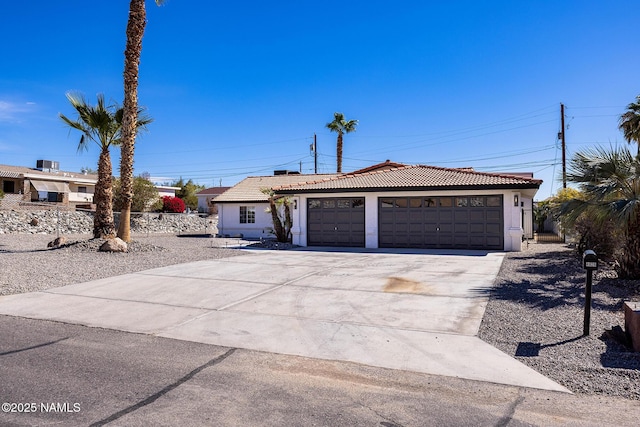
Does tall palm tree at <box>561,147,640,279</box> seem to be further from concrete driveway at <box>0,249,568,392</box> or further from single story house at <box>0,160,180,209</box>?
single story house at <box>0,160,180,209</box>

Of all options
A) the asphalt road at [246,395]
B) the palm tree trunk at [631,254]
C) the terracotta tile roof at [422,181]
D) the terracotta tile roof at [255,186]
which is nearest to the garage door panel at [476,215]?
the terracotta tile roof at [422,181]

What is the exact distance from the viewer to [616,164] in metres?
10.5

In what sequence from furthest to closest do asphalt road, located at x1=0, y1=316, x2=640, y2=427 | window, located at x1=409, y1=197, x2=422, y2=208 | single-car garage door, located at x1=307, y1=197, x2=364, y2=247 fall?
single-car garage door, located at x1=307, y1=197, x2=364, y2=247, window, located at x1=409, y1=197, x2=422, y2=208, asphalt road, located at x1=0, y1=316, x2=640, y2=427

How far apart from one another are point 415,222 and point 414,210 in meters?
0.58

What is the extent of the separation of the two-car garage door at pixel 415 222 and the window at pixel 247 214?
9.48 m

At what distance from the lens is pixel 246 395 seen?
174 inches

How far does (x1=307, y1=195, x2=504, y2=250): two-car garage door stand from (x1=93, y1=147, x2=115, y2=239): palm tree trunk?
945cm

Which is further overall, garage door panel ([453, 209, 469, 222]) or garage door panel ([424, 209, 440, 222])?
garage door panel ([424, 209, 440, 222])

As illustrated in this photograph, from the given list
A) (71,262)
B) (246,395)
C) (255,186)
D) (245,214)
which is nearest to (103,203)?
(71,262)

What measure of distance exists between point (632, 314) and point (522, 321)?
171 cm

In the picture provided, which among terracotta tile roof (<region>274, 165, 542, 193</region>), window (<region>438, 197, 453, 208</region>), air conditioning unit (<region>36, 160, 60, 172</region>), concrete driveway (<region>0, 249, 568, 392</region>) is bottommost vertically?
concrete driveway (<region>0, 249, 568, 392</region>)

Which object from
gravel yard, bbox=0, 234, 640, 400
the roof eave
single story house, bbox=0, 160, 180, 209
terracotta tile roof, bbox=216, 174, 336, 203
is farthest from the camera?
single story house, bbox=0, 160, 180, 209

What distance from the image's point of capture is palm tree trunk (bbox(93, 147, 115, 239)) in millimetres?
18641

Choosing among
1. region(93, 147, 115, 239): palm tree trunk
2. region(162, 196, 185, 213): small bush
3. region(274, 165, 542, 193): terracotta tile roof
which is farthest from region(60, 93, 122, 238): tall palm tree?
region(162, 196, 185, 213): small bush
